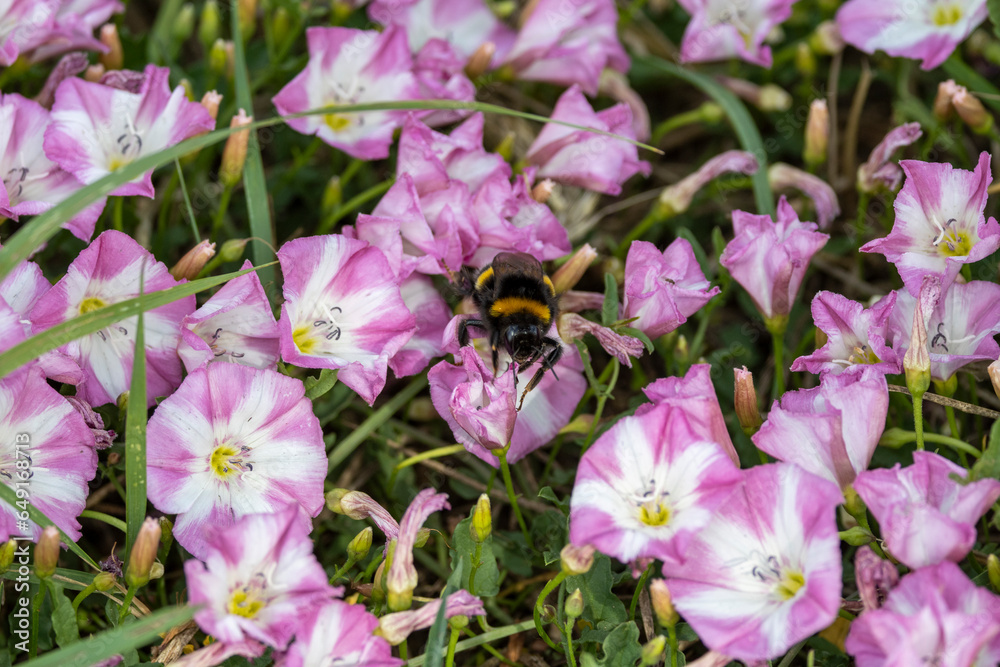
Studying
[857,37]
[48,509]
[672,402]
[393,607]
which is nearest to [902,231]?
[672,402]

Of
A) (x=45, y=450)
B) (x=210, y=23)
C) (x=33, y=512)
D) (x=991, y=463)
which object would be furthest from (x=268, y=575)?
(x=210, y=23)

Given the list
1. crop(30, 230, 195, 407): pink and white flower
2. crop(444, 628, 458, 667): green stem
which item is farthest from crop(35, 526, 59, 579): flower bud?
crop(444, 628, 458, 667): green stem

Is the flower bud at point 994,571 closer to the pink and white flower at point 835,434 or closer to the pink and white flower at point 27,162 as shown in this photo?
the pink and white flower at point 835,434

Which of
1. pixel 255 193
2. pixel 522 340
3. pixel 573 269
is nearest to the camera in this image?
pixel 522 340

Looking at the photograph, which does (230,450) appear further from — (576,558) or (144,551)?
(576,558)

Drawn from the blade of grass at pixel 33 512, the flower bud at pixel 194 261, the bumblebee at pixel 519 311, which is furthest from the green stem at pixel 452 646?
the flower bud at pixel 194 261

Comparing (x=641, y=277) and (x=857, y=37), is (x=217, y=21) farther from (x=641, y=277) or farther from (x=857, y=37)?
(x=857, y=37)

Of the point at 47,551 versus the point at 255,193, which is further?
the point at 255,193

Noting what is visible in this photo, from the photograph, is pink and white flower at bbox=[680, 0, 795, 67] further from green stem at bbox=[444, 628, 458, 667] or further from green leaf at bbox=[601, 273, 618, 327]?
green stem at bbox=[444, 628, 458, 667]
